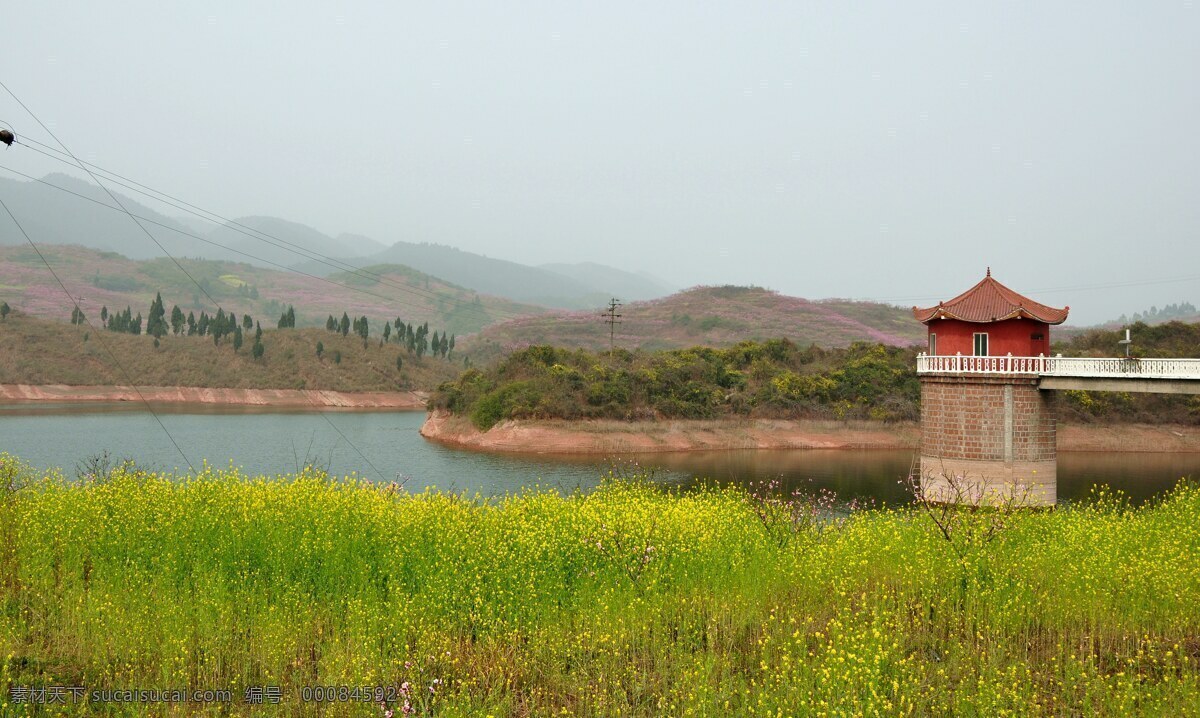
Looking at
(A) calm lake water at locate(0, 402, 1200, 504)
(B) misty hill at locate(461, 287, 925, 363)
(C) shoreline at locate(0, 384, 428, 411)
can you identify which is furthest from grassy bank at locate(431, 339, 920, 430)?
(B) misty hill at locate(461, 287, 925, 363)

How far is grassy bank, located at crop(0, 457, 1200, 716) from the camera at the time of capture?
8.96 meters

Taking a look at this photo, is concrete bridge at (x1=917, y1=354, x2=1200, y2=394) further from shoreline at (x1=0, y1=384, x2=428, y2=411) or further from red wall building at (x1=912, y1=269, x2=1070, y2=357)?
shoreline at (x1=0, y1=384, x2=428, y2=411)

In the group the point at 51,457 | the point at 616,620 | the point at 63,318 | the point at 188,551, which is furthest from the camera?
the point at 63,318

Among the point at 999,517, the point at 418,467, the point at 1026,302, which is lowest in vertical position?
the point at 418,467

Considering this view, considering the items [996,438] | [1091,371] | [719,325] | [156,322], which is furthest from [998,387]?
[719,325]

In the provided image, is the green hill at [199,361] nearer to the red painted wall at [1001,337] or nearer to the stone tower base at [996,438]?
the red painted wall at [1001,337]

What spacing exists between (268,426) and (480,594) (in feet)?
226

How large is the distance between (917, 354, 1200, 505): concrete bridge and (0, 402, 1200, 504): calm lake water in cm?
306

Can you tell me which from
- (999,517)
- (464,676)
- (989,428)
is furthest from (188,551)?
(989,428)

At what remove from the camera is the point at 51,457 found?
44.5 metres

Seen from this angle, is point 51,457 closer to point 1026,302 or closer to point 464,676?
point 464,676

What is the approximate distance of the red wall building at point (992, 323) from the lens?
1315 inches

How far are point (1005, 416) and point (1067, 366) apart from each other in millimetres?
3145

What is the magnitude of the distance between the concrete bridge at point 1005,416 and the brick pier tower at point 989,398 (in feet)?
0.14
